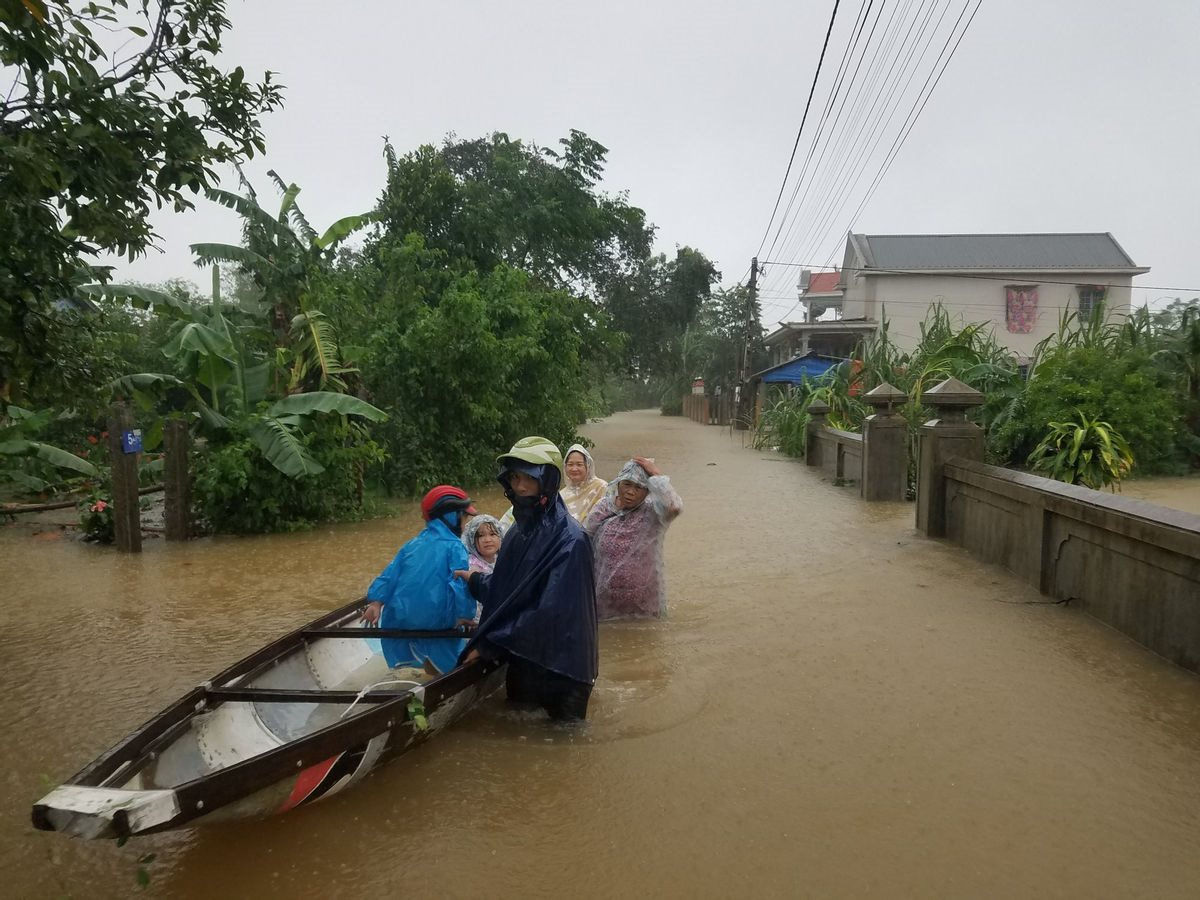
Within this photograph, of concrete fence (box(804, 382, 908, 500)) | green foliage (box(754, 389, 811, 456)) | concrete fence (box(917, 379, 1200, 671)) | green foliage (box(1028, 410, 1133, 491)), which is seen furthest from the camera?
green foliage (box(754, 389, 811, 456))

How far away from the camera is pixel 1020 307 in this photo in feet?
104

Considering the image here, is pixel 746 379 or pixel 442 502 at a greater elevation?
pixel 746 379

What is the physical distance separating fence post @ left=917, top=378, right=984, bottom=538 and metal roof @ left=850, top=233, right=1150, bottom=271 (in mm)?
23622

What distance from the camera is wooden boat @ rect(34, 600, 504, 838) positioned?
9.43ft

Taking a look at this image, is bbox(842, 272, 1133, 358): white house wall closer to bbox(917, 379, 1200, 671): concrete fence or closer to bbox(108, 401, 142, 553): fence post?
bbox(917, 379, 1200, 671): concrete fence

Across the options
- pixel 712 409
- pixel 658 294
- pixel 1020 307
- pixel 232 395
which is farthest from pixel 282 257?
pixel 712 409

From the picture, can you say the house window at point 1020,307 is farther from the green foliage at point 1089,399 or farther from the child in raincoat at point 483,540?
the child in raincoat at point 483,540

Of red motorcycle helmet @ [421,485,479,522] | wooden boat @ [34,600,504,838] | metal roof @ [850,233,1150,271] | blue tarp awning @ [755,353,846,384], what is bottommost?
wooden boat @ [34,600,504,838]

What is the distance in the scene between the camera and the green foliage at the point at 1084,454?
1202cm

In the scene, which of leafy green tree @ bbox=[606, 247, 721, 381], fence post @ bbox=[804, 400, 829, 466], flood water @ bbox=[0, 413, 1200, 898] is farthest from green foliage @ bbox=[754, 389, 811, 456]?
flood water @ bbox=[0, 413, 1200, 898]

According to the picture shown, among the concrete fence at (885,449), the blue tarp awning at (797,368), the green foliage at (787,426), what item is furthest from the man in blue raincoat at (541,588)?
the blue tarp awning at (797,368)

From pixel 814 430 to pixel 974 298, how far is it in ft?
52.9

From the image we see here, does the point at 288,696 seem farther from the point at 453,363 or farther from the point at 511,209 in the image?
the point at 511,209

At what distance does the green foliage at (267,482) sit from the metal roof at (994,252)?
25.5 metres
